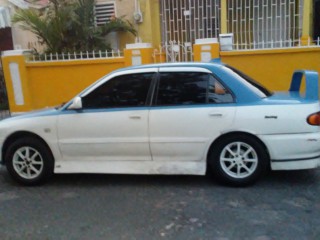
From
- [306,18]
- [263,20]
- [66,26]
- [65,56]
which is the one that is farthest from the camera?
[263,20]

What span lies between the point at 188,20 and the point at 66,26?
11.5 feet

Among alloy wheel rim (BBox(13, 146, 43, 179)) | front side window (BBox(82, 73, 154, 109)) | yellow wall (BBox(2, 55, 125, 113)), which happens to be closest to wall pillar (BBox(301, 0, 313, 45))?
yellow wall (BBox(2, 55, 125, 113))

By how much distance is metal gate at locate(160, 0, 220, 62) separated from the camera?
416 inches

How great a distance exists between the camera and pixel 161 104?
468cm

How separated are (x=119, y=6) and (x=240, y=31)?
3569 millimetres

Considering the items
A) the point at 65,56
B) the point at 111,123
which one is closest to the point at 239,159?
the point at 111,123

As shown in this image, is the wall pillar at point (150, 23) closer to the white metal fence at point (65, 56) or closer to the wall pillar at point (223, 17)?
the white metal fence at point (65, 56)

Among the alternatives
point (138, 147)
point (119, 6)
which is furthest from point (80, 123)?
point (119, 6)

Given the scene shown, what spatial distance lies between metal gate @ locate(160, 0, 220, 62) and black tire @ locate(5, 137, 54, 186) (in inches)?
244

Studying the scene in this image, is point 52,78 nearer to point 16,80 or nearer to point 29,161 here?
point 16,80

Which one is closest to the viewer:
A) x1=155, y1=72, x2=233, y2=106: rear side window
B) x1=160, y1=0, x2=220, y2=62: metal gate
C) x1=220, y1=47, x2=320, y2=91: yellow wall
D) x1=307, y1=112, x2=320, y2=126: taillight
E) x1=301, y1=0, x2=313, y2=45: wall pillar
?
x1=307, y1=112, x2=320, y2=126: taillight

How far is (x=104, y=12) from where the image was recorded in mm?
10953

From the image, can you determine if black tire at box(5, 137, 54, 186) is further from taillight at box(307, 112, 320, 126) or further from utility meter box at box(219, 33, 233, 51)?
utility meter box at box(219, 33, 233, 51)

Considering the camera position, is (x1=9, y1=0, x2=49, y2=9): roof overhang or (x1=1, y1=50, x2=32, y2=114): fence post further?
(x1=9, y1=0, x2=49, y2=9): roof overhang
